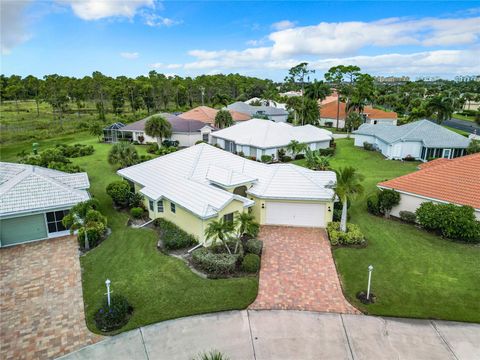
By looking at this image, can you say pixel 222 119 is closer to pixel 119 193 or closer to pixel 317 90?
pixel 317 90

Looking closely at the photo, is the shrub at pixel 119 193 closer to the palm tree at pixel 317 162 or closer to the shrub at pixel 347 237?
the shrub at pixel 347 237

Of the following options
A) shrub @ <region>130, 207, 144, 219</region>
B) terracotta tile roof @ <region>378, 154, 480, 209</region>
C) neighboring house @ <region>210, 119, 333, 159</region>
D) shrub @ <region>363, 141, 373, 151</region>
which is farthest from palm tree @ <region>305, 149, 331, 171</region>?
shrub @ <region>130, 207, 144, 219</region>

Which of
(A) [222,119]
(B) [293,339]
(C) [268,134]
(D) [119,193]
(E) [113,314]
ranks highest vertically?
(A) [222,119]

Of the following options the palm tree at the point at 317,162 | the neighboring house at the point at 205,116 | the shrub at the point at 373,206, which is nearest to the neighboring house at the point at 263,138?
the palm tree at the point at 317,162

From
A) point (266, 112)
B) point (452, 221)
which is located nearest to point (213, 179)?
point (452, 221)

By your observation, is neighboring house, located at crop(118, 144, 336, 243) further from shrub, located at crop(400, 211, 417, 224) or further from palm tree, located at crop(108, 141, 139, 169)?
palm tree, located at crop(108, 141, 139, 169)

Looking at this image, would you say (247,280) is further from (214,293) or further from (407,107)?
(407,107)
